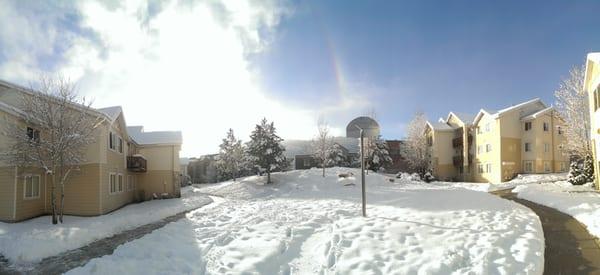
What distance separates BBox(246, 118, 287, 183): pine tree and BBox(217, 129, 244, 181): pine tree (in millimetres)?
10000

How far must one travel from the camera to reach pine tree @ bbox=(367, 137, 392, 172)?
165 ft

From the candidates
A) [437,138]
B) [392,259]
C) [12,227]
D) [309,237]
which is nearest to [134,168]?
[12,227]

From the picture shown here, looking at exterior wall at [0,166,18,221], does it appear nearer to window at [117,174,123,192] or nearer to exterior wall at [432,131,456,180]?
window at [117,174,123,192]

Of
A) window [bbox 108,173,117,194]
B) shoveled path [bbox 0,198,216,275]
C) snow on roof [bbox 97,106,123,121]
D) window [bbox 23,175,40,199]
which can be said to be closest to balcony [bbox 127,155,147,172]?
window [bbox 108,173,117,194]

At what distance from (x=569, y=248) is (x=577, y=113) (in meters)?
23.9

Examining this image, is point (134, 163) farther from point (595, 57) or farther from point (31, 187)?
point (595, 57)

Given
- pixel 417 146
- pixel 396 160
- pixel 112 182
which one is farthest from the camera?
pixel 396 160

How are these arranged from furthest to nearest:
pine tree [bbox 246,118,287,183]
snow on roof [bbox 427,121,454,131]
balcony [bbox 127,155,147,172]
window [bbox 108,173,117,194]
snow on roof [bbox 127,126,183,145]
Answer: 1. snow on roof [bbox 427,121,454,131]
2. pine tree [bbox 246,118,287,183]
3. snow on roof [bbox 127,126,183,145]
4. balcony [bbox 127,155,147,172]
5. window [bbox 108,173,117,194]

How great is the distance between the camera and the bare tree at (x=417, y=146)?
47438mm

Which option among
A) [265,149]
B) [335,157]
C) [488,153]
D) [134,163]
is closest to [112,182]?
[134,163]

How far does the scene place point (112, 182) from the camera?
22359 millimetres

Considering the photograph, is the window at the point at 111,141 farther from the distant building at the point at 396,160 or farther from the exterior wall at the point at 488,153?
the distant building at the point at 396,160

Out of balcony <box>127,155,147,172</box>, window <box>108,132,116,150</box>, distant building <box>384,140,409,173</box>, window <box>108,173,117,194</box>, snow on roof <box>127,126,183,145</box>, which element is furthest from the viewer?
distant building <box>384,140,409,173</box>

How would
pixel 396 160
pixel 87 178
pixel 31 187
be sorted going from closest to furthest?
pixel 31 187
pixel 87 178
pixel 396 160
